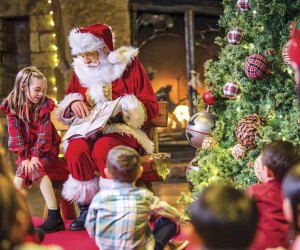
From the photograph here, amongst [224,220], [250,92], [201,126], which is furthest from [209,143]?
[224,220]

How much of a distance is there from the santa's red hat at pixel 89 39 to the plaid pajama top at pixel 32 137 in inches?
16.7

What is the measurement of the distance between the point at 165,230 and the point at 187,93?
5.03 meters

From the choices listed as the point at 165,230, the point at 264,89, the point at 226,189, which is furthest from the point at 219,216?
the point at 264,89

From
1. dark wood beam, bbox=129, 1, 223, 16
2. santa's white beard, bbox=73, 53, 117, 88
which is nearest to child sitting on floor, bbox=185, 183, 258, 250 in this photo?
santa's white beard, bbox=73, 53, 117, 88

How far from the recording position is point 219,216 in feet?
4.55

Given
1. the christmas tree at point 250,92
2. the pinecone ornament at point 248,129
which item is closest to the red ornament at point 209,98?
the christmas tree at point 250,92

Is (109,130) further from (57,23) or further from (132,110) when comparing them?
(57,23)

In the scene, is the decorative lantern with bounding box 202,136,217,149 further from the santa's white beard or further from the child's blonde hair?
the child's blonde hair

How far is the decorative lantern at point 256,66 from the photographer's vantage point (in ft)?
11.0

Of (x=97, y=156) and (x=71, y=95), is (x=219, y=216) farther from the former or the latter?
(x=71, y=95)

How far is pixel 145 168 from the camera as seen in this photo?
352 centimetres

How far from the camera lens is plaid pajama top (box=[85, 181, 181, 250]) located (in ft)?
7.78

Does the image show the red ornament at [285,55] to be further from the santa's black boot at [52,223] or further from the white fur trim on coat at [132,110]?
the santa's black boot at [52,223]

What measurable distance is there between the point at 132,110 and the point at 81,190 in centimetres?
Result: 60
